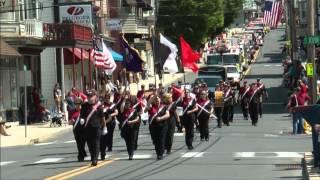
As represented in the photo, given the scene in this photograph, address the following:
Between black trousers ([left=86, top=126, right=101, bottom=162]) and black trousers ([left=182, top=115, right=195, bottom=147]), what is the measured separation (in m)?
4.34

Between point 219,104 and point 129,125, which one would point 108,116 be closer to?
point 129,125

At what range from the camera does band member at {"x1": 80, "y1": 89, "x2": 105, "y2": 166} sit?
17094 millimetres

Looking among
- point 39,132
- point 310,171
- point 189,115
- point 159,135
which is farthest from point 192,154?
point 39,132

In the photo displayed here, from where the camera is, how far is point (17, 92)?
6.09 metres

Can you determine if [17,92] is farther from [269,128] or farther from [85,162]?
[269,128]

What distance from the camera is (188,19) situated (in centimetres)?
8369

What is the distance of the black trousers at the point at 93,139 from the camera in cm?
1703

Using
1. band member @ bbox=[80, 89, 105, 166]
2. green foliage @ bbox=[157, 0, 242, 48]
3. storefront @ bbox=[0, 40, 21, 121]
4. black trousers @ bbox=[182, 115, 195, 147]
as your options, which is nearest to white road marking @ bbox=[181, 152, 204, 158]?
black trousers @ bbox=[182, 115, 195, 147]

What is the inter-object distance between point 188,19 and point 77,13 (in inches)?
1684

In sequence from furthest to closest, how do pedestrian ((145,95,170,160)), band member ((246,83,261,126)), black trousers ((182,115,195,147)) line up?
band member ((246,83,261,126)) < black trousers ((182,115,195,147)) < pedestrian ((145,95,170,160))

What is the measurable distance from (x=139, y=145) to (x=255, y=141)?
3.73m

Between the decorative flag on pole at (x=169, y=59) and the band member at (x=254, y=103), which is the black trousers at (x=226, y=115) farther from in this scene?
the decorative flag on pole at (x=169, y=59)

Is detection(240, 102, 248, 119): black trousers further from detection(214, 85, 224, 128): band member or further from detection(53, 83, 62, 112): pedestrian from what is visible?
detection(53, 83, 62, 112): pedestrian

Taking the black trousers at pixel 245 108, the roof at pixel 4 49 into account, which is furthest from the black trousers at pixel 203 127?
the roof at pixel 4 49
